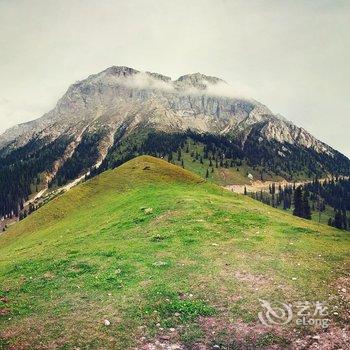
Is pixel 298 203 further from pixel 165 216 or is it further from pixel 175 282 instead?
pixel 175 282

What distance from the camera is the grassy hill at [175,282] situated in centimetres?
2208

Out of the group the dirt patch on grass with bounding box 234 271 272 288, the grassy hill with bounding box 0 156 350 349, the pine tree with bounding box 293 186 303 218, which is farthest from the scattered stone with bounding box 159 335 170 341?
the pine tree with bounding box 293 186 303 218

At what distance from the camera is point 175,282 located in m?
29.0

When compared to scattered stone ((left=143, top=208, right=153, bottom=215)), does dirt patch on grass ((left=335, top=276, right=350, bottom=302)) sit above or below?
below

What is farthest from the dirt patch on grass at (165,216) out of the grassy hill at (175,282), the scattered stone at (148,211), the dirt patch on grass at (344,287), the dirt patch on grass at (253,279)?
the dirt patch on grass at (344,287)

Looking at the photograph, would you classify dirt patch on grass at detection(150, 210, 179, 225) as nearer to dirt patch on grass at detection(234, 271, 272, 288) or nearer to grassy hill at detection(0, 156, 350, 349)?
grassy hill at detection(0, 156, 350, 349)

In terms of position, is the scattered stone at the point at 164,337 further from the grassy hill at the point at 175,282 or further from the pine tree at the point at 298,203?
the pine tree at the point at 298,203

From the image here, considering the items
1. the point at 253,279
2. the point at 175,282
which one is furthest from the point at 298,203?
the point at 175,282

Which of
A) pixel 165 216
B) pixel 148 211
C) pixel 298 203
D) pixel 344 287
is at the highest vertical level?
pixel 148 211

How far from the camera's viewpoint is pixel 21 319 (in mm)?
24172

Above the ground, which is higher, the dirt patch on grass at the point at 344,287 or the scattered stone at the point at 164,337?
the dirt patch on grass at the point at 344,287

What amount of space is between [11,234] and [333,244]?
5556 centimetres

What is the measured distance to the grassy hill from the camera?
22.1m

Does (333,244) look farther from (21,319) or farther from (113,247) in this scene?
(21,319)
